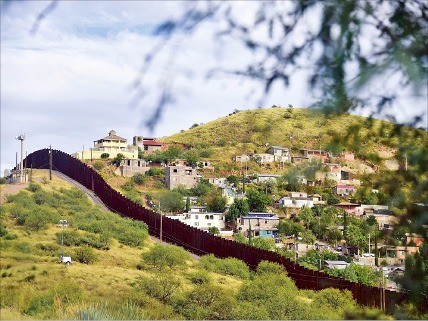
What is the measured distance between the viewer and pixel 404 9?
2.41 metres

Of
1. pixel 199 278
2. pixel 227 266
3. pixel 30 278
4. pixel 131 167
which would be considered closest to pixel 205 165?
pixel 131 167

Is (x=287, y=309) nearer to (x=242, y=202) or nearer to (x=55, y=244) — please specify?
(x=55, y=244)

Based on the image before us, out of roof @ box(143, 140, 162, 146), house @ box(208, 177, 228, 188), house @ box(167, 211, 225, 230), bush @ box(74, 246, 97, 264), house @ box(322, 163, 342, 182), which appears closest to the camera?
house @ box(322, 163, 342, 182)

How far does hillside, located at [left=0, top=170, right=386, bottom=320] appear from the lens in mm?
16812

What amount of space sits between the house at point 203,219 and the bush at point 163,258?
20489mm

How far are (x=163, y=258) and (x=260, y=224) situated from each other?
72.3 feet

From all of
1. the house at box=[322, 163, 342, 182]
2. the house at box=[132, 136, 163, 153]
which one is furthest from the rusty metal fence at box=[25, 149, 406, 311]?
the house at box=[132, 136, 163, 153]

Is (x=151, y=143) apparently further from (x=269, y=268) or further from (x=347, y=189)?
(x=347, y=189)

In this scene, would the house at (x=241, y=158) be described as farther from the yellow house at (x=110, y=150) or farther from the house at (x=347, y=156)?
the house at (x=347, y=156)

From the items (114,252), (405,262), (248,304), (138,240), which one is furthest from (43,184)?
(405,262)

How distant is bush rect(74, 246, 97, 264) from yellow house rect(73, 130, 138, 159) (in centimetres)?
3723

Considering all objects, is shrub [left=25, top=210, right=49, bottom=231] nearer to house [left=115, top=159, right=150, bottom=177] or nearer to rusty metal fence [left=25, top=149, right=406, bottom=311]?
rusty metal fence [left=25, top=149, right=406, bottom=311]

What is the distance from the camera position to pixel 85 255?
79.3ft

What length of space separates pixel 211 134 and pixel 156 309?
195 ft
